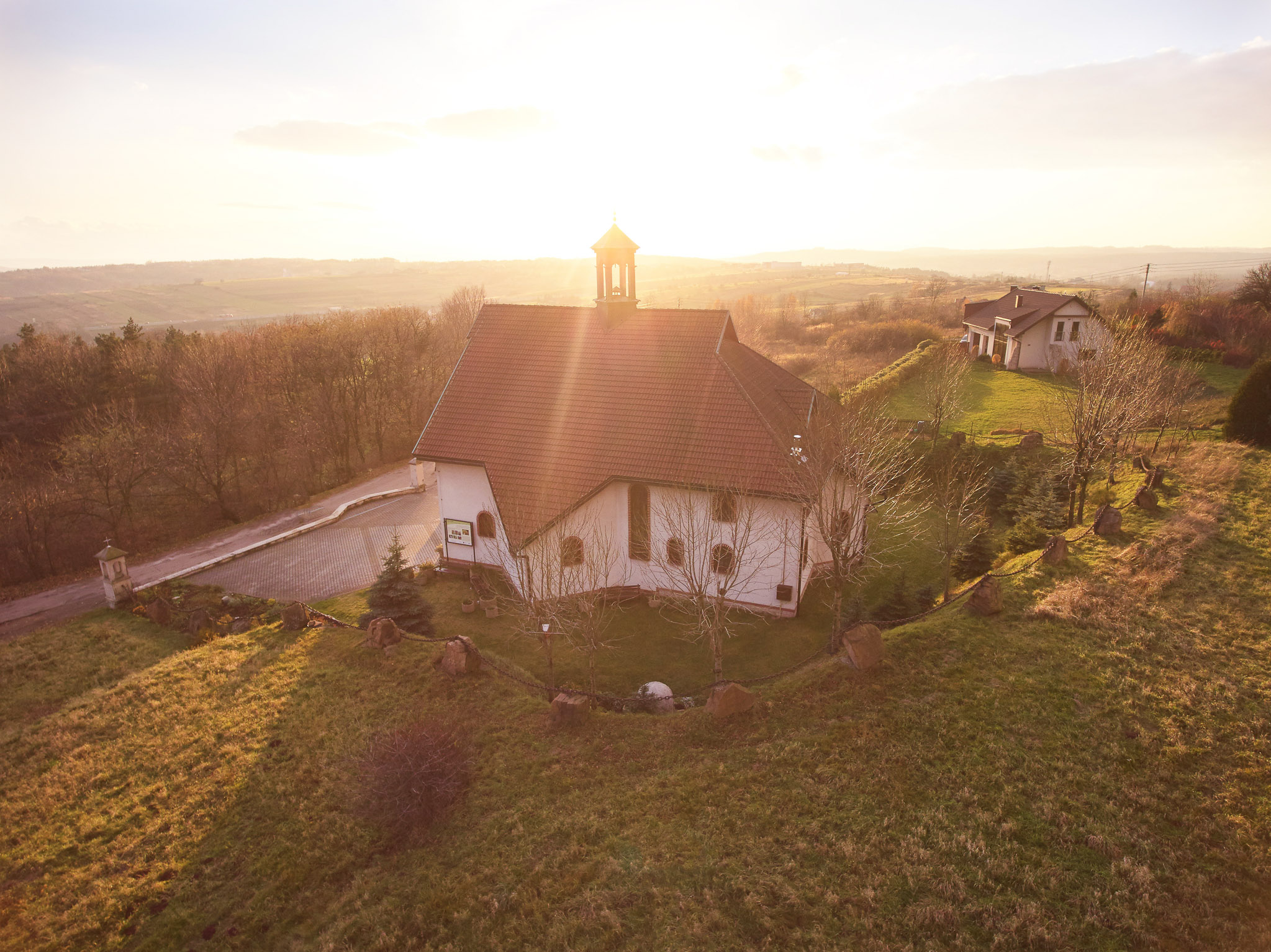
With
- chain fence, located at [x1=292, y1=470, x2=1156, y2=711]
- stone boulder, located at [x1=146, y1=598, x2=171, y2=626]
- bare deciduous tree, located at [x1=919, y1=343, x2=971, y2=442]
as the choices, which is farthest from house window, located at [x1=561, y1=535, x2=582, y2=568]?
bare deciduous tree, located at [x1=919, y1=343, x2=971, y2=442]

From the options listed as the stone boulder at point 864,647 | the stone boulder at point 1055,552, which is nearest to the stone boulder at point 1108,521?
the stone boulder at point 1055,552

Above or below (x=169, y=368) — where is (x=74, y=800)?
below

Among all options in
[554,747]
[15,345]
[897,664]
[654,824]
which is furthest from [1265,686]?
[15,345]

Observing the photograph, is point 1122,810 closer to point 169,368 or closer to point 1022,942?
point 1022,942

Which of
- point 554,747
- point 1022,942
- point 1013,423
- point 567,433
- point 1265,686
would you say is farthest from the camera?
point 1013,423

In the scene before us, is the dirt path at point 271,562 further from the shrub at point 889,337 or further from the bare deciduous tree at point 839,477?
the shrub at point 889,337

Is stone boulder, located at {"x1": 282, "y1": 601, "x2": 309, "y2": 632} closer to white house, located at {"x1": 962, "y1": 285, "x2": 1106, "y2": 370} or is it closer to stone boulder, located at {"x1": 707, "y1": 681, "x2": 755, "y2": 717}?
stone boulder, located at {"x1": 707, "y1": 681, "x2": 755, "y2": 717}
